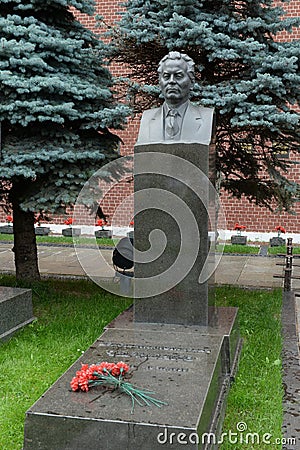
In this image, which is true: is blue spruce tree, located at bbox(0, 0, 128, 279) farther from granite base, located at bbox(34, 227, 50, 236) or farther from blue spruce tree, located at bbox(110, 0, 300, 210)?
granite base, located at bbox(34, 227, 50, 236)

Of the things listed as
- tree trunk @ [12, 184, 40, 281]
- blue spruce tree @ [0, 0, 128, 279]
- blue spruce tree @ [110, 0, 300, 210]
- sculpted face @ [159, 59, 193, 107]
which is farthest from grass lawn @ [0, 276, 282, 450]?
sculpted face @ [159, 59, 193, 107]

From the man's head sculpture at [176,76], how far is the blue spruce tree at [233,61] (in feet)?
5.74

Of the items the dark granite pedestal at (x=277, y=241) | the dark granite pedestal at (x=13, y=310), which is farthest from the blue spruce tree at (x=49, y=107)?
the dark granite pedestal at (x=277, y=241)

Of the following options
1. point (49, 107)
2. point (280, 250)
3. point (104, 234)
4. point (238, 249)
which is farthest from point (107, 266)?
point (49, 107)

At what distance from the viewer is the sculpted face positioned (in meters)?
4.95

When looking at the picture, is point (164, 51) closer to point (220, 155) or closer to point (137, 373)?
point (220, 155)

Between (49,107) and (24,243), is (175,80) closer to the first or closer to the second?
(49,107)

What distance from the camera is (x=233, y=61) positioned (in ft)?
24.3

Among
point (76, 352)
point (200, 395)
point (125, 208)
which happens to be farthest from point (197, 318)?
point (125, 208)

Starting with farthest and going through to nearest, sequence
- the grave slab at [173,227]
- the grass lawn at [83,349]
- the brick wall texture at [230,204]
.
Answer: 1. the brick wall texture at [230,204]
2. the grave slab at [173,227]
3. the grass lawn at [83,349]

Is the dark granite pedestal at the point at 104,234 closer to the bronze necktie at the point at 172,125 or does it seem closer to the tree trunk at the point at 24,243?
the tree trunk at the point at 24,243

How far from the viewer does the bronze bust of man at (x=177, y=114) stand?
195 inches

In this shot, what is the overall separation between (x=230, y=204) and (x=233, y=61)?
6081mm

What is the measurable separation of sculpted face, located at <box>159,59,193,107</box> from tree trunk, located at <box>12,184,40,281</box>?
111 inches
